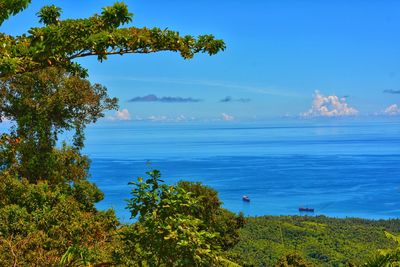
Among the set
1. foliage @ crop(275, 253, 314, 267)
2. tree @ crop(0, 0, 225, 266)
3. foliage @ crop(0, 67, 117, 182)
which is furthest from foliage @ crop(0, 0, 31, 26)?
foliage @ crop(275, 253, 314, 267)

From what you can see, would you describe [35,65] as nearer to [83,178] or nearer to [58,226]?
[58,226]

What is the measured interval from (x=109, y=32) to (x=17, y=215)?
5.06m

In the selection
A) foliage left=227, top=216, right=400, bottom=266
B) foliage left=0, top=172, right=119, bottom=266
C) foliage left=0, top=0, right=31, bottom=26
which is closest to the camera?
foliage left=0, top=0, right=31, bottom=26

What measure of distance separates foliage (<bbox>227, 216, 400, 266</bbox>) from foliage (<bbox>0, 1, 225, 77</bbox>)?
33683mm

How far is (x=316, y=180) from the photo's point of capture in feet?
319

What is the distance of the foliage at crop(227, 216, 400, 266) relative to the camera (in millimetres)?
41250

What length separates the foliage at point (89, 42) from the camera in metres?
4.59

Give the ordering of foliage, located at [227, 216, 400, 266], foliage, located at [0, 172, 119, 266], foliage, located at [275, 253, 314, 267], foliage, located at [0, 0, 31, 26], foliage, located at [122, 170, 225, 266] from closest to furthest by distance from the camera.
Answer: foliage, located at [122, 170, 225, 266] → foliage, located at [0, 0, 31, 26] → foliage, located at [0, 172, 119, 266] → foliage, located at [275, 253, 314, 267] → foliage, located at [227, 216, 400, 266]

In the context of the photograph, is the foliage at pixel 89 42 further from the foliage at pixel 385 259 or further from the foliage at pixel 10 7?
the foliage at pixel 385 259

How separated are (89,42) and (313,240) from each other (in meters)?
46.8

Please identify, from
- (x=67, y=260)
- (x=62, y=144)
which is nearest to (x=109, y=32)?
(x=67, y=260)

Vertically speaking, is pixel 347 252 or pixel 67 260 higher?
pixel 347 252

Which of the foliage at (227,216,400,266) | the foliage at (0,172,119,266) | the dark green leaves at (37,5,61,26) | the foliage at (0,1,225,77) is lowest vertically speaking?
the foliage at (0,172,119,266)

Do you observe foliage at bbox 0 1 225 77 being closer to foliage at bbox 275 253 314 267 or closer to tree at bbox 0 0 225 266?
tree at bbox 0 0 225 266
